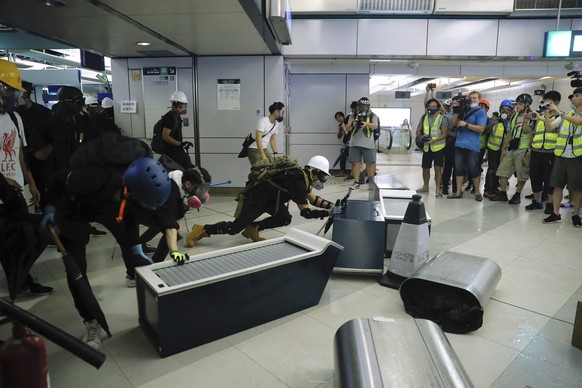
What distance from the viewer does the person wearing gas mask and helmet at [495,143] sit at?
6.30m

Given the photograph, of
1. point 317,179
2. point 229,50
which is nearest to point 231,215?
point 317,179

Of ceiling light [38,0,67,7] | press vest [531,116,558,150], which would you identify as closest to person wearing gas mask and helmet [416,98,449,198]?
press vest [531,116,558,150]

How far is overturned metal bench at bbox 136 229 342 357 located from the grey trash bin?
1.94 ft

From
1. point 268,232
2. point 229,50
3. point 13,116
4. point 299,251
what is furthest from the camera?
point 229,50

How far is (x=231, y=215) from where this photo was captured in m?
5.12

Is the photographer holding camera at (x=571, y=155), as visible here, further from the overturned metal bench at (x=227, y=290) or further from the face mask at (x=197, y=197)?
the face mask at (x=197, y=197)

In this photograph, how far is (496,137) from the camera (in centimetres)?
641

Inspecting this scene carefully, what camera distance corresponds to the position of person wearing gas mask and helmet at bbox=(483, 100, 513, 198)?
20.7ft

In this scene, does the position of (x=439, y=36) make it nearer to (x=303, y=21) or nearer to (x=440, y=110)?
(x=440, y=110)

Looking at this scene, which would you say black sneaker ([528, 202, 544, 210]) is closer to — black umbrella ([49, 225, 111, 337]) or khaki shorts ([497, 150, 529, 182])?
khaki shorts ([497, 150, 529, 182])

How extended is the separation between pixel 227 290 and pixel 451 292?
1398 mm

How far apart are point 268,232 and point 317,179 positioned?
52.7 inches

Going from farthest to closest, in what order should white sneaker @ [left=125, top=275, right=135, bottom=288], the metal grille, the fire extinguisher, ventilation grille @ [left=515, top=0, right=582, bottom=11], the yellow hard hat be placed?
1. ventilation grille @ [left=515, top=0, right=582, bottom=11]
2. white sneaker @ [left=125, top=275, right=135, bottom=288]
3. the yellow hard hat
4. the metal grille
5. the fire extinguisher

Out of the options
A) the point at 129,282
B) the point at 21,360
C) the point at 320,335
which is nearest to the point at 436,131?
the point at 320,335
